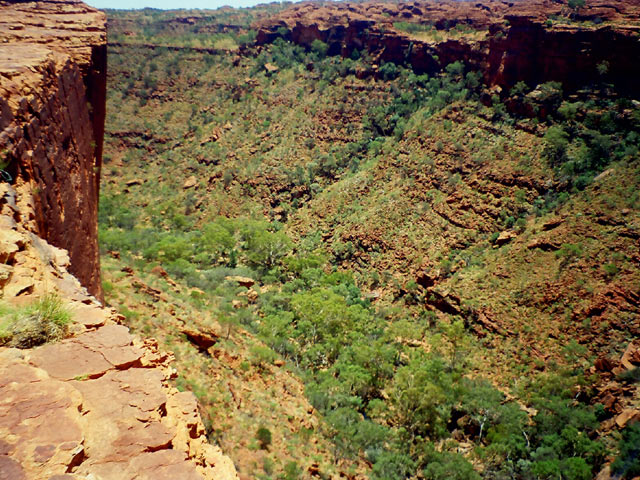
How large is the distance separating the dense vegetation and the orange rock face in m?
7.10

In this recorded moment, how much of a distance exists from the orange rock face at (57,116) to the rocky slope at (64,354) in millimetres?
36

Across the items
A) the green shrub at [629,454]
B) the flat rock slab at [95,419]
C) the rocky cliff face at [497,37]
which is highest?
the rocky cliff face at [497,37]

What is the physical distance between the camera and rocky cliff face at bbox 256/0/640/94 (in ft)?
115

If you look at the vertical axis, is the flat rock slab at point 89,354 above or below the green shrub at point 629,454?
above

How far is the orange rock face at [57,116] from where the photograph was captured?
706cm

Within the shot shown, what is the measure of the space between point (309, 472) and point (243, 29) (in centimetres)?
7949

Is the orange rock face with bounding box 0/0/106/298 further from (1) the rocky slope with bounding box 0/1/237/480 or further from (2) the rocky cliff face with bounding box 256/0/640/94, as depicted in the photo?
(2) the rocky cliff face with bounding box 256/0/640/94

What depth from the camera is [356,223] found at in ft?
121

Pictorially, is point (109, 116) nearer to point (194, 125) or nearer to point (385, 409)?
point (194, 125)

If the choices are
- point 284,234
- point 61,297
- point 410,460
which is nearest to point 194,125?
point 284,234

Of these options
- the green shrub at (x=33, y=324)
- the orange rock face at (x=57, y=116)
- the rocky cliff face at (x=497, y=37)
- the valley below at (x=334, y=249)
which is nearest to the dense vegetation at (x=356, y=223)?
the valley below at (x=334, y=249)

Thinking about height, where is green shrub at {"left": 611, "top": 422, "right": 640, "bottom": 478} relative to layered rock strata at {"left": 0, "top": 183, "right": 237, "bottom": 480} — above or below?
below

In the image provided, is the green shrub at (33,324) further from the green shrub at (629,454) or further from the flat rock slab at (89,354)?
the green shrub at (629,454)

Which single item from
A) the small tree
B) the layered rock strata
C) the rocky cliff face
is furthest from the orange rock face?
the rocky cliff face
